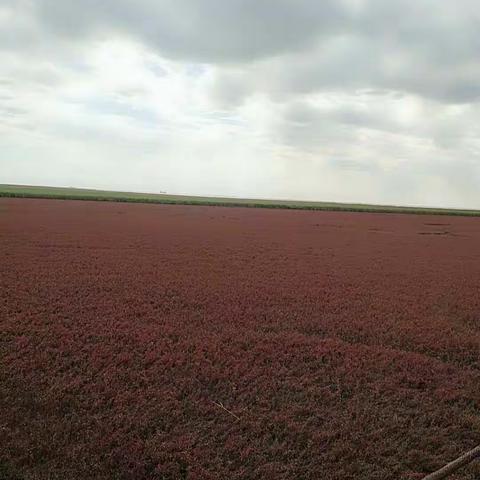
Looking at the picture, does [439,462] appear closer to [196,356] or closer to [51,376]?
[196,356]

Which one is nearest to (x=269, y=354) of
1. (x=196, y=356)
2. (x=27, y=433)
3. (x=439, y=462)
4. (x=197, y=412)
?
(x=196, y=356)

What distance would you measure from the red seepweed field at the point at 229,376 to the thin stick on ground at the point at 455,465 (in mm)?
114

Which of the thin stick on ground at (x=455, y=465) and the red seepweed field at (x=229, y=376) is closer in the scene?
the thin stick on ground at (x=455, y=465)

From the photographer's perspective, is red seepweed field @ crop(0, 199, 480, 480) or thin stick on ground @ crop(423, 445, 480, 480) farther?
red seepweed field @ crop(0, 199, 480, 480)

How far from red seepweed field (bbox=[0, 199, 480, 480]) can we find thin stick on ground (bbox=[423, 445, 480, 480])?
114mm

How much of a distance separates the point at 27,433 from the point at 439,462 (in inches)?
217

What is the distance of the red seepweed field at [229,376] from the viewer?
6254mm

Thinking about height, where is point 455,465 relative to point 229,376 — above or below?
below

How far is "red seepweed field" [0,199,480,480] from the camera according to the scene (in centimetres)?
625

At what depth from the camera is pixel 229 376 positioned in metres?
8.38

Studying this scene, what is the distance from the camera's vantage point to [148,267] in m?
18.2

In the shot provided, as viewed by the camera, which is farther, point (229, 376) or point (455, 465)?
point (229, 376)

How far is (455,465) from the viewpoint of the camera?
621 centimetres

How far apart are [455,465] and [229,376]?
372 cm
